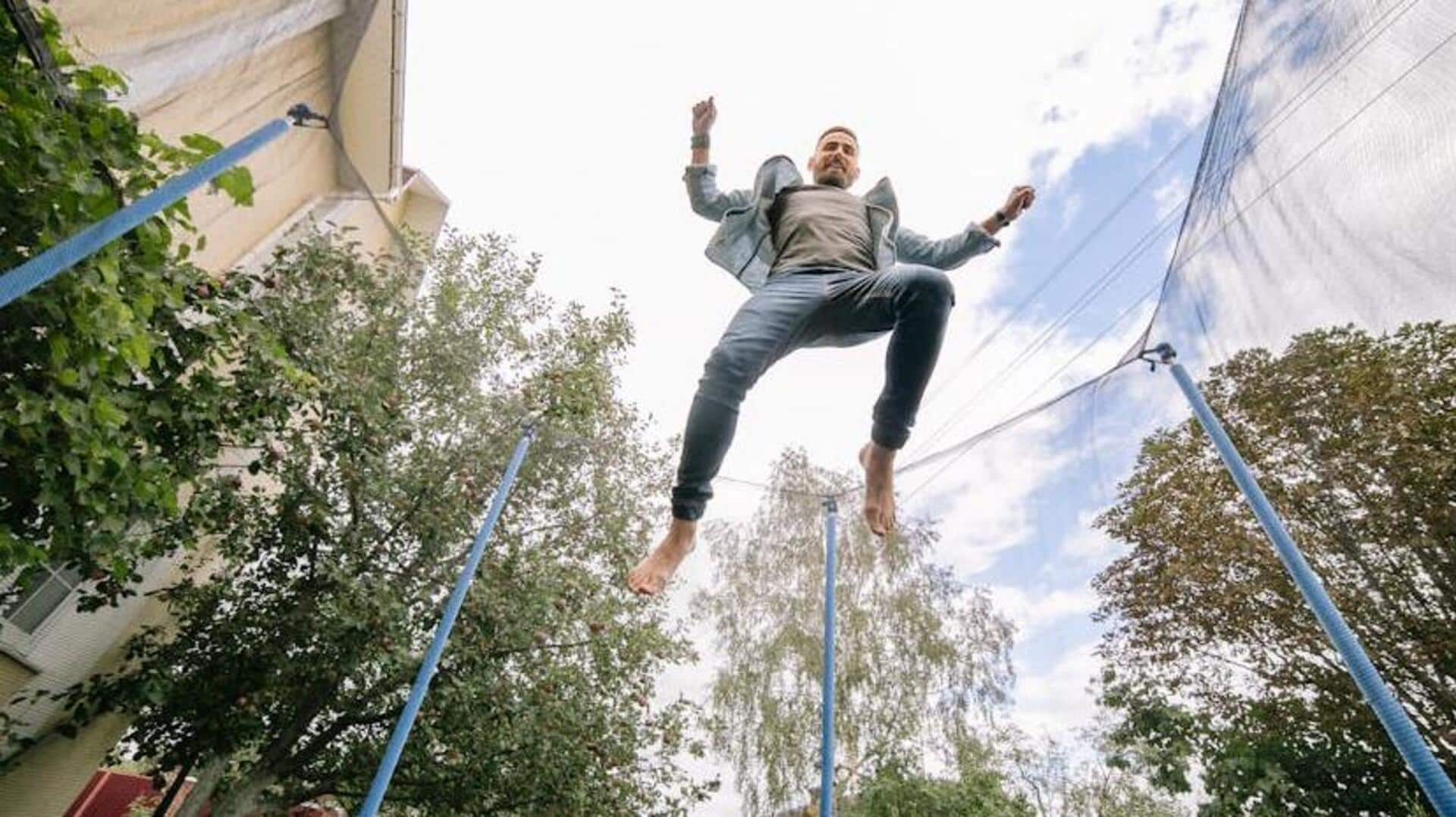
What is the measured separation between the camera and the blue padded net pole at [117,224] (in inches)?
46.8

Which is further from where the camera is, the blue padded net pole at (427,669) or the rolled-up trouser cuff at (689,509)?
the blue padded net pole at (427,669)

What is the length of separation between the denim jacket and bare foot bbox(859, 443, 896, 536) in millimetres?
588

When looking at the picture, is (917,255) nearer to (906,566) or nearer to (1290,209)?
(1290,209)

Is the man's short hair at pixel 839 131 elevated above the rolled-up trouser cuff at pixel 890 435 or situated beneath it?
elevated above

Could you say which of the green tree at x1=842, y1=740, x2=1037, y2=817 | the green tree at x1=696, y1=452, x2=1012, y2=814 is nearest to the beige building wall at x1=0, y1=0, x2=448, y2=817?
the green tree at x1=696, y1=452, x2=1012, y2=814

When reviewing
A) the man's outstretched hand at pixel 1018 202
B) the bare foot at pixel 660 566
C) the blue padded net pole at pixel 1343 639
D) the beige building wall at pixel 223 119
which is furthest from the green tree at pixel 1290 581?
the beige building wall at pixel 223 119

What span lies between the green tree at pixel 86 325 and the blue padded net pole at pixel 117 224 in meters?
0.10

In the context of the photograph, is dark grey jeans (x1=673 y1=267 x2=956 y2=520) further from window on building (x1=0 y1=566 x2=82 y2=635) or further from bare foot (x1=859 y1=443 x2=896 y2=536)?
window on building (x1=0 y1=566 x2=82 y2=635)

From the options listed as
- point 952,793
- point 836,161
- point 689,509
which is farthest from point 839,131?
point 952,793

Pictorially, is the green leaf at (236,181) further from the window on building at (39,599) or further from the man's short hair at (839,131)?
the window on building at (39,599)

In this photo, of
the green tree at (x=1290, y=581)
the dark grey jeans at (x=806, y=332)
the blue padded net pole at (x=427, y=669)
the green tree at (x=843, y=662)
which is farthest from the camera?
the green tree at (x=843, y=662)

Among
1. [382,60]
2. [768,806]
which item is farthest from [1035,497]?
[768,806]

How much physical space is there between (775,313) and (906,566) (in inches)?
323

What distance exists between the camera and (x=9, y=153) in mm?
1925
